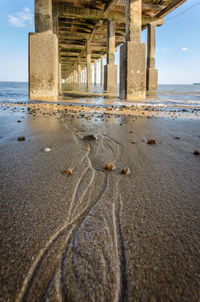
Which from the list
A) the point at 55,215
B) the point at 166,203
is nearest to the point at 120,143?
the point at 166,203

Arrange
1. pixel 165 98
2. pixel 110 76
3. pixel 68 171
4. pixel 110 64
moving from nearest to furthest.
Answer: pixel 68 171 → pixel 165 98 → pixel 110 64 → pixel 110 76

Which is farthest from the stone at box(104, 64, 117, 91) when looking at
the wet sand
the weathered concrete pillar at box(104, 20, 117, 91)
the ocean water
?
the wet sand

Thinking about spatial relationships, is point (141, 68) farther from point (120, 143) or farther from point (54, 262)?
point (54, 262)

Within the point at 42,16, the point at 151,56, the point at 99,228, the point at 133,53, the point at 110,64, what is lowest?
the point at 99,228

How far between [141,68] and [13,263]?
A: 6998 mm

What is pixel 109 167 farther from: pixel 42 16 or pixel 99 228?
pixel 42 16

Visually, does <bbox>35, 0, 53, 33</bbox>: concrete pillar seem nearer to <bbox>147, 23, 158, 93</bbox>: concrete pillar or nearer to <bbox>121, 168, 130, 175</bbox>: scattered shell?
<bbox>121, 168, 130, 175</bbox>: scattered shell

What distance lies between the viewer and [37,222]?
778 millimetres

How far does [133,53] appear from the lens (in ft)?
21.6

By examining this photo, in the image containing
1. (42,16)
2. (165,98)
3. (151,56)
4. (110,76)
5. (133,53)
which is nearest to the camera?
(133,53)

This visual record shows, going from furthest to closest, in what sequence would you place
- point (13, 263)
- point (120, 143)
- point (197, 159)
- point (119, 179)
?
point (120, 143)
point (197, 159)
point (119, 179)
point (13, 263)

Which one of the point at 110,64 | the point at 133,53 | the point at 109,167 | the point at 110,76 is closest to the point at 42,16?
the point at 133,53

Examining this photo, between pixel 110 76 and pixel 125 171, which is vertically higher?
pixel 110 76

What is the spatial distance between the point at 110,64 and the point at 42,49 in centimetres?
829
